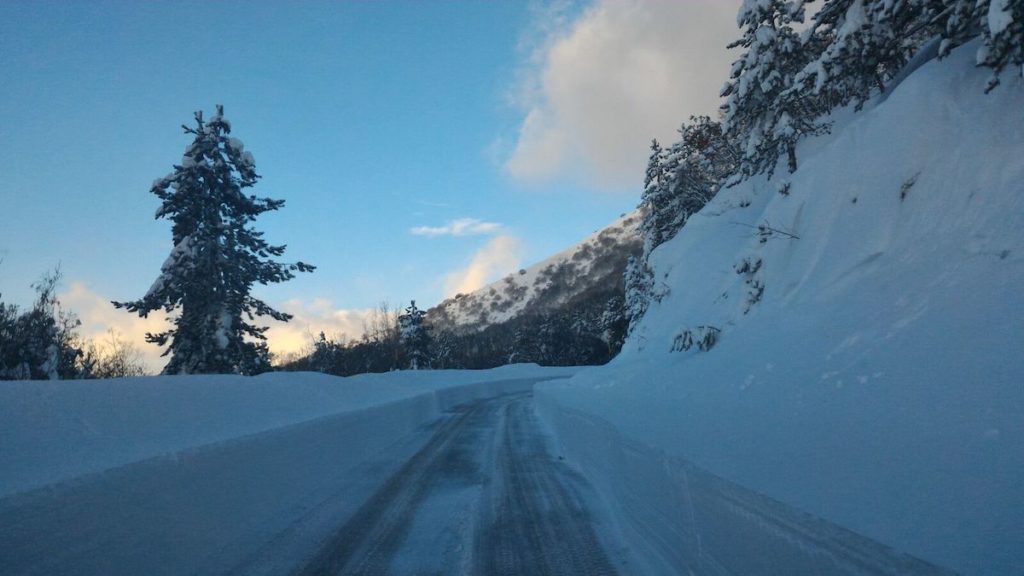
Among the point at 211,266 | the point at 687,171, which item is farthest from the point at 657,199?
the point at 211,266

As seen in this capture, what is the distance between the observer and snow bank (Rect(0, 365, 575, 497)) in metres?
4.13

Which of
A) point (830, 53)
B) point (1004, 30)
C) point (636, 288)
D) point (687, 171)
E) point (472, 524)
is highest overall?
point (687, 171)

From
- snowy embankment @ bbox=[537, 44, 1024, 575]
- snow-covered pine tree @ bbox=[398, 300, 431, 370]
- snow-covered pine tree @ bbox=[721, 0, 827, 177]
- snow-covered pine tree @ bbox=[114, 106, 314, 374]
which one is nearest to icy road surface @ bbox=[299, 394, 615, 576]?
snowy embankment @ bbox=[537, 44, 1024, 575]

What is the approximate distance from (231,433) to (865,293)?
27.3 feet

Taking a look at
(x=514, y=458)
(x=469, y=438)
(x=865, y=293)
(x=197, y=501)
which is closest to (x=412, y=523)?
(x=197, y=501)

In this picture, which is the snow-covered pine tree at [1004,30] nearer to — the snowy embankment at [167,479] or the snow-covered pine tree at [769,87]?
the snow-covered pine tree at [769,87]

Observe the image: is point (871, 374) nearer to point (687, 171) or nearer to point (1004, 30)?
point (1004, 30)

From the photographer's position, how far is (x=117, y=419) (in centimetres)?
544

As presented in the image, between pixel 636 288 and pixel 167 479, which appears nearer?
pixel 167 479

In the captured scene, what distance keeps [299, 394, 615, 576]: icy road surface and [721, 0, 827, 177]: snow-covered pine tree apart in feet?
31.1

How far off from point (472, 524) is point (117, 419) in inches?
160

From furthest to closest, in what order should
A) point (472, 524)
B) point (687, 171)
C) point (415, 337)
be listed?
1. point (415, 337)
2. point (687, 171)
3. point (472, 524)

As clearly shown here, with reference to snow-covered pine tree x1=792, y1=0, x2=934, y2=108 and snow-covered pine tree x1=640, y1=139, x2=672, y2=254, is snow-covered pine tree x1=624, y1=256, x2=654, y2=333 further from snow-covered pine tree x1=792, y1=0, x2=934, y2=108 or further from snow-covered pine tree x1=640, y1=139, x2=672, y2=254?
snow-covered pine tree x1=792, y1=0, x2=934, y2=108

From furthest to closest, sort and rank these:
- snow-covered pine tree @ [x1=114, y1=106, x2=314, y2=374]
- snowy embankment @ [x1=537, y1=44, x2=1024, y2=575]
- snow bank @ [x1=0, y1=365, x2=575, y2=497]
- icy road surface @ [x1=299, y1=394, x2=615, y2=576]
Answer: snow-covered pine tree @ [x1=114, y1=106, x2=314, y2=374] < icy road surface @ [x1=299, y1=394, x2=615, y2=576] < snow bank @ [x1=0, y1=365, x2=575, y2=497] < snowy embankment @ [x1=537, y1=44, x2=1024, y2=575]
